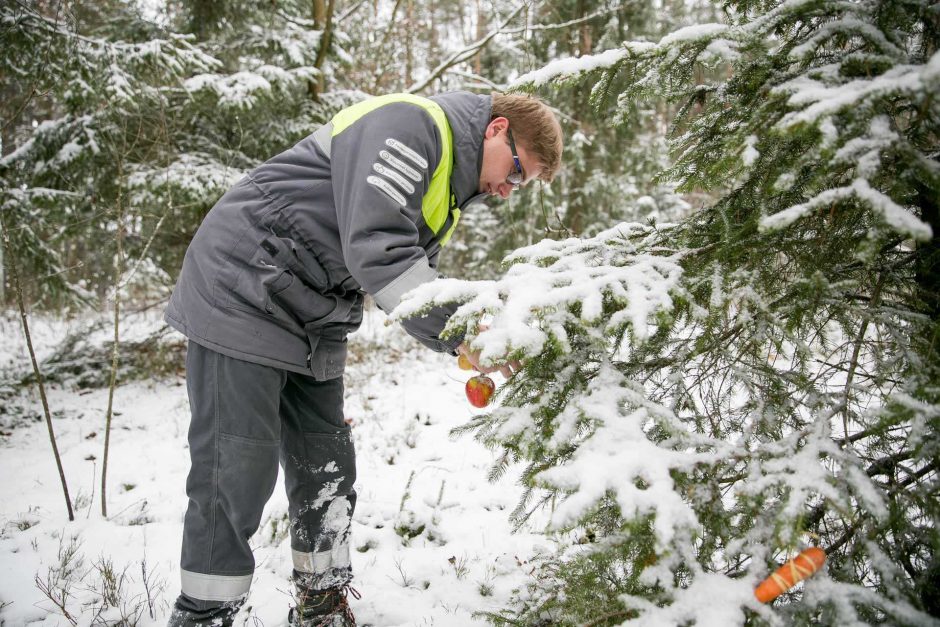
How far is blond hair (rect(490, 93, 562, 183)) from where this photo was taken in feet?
6.93

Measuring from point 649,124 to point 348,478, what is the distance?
11.8 metres

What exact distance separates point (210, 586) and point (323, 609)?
71 centimetres

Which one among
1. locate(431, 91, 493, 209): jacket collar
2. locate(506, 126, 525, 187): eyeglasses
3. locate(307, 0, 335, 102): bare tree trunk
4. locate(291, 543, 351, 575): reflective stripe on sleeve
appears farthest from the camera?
locate(307, 0, 335, 102): bare tree trunk

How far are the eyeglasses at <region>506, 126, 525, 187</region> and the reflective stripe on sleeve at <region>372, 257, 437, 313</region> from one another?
2.44 feet

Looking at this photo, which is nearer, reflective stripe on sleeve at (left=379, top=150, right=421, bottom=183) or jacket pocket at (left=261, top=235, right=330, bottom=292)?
reflective stripe on sleeve at (left=379, top=150, right=421, bottom=183)

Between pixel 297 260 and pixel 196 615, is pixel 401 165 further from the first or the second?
pixel 196 615

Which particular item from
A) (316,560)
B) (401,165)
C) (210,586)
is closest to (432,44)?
(401,165)

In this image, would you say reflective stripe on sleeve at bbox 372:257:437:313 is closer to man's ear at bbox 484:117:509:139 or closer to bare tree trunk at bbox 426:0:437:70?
man's ear at bbox 484:117:509:139

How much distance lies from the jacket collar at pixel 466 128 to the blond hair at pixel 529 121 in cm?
6

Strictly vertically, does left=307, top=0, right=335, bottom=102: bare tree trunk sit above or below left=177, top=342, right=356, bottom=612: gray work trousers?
above

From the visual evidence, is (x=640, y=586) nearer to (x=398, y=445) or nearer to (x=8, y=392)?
(x=398, y=445)

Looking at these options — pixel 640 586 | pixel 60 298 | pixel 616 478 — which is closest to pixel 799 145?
pixel 616 478

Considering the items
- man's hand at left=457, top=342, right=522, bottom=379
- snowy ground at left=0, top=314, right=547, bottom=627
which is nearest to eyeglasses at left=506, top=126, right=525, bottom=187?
man's hand at left=457, top=342, right=522, bottom=379

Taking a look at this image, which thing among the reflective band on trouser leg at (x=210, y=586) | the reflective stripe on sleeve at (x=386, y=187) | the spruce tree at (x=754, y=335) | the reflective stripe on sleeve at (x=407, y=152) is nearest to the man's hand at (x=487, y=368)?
the spruce tree at (x=754, y=335)
